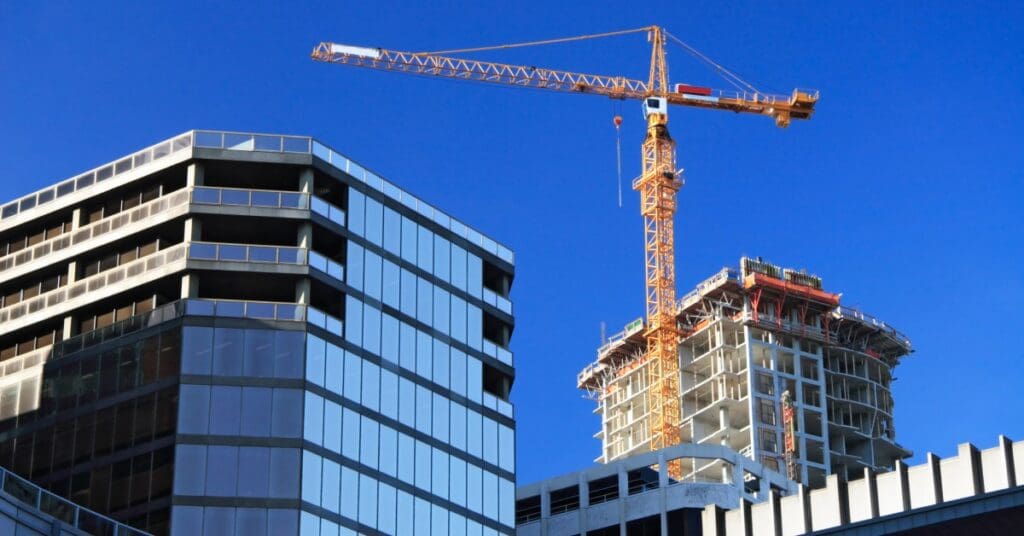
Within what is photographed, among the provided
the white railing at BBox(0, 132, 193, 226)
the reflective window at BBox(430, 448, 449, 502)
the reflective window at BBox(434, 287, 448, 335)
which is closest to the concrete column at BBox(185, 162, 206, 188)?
the white railing at BBox(0, 132, 193, 226)

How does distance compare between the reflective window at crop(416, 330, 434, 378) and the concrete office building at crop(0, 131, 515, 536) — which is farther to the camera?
the reflective window at crop(416, 330, 434, 378)

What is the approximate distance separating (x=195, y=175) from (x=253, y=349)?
39.7 feet

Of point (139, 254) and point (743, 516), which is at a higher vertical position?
point (139, 254)

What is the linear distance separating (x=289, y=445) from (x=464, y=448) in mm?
13713

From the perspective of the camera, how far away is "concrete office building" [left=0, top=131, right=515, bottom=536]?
11094 centimetres

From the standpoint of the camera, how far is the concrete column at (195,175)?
11988 cm

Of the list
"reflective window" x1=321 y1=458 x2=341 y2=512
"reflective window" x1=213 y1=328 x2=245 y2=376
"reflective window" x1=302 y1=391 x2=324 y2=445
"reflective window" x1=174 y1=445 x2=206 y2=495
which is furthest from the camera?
"reflective window" x1=213 y1=328 x2=245 y2=376

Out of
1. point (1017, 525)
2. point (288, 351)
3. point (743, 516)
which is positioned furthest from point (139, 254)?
point (1017, 525)

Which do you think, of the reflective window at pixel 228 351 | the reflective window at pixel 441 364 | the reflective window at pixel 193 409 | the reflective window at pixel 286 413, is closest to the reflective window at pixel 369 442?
the reflective window at pixel 286 413

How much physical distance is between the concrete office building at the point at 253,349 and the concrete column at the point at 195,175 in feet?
0.70

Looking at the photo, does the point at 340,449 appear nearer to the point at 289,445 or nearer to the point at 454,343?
the point at 289,445

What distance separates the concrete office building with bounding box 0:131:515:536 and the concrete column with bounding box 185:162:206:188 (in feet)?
0.70

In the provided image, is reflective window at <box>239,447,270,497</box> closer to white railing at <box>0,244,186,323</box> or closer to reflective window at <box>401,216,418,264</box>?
white railing at <box>0,244,186,323</box>

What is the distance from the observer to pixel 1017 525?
8344 centimetres
